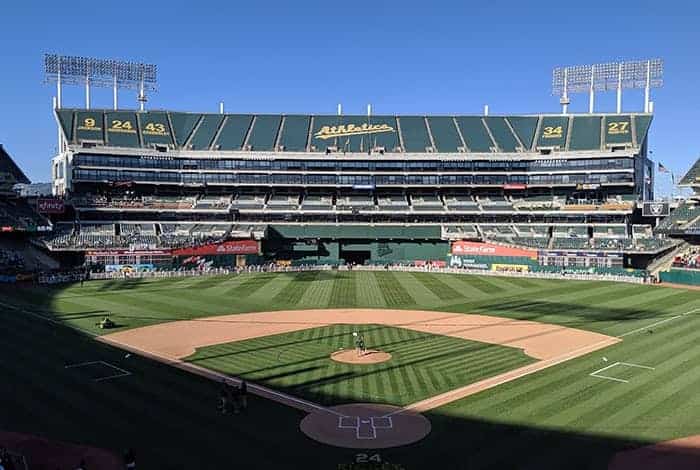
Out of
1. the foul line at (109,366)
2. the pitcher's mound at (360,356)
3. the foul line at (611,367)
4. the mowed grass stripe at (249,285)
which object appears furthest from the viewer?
the mowed grass stripe at (249,285)

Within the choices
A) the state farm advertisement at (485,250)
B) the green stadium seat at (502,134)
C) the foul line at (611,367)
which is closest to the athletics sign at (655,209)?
the state farm advertisement at (485,250)

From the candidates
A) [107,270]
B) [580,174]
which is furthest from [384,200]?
[107,270]

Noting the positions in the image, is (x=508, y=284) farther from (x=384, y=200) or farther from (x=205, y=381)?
(x=205, y=381)

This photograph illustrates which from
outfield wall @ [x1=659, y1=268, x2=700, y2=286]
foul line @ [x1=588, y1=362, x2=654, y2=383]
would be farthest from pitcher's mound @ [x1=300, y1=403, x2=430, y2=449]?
outfield wall @ [x1=659, y1=268, x2=700, y2=286]

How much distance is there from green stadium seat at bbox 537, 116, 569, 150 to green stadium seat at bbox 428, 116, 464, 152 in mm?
13892

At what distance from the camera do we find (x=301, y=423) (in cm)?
2191

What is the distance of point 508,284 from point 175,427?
5313 cm

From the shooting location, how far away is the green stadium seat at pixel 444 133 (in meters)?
96.9

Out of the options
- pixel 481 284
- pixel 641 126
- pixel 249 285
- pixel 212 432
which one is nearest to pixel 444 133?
pixel 641 126

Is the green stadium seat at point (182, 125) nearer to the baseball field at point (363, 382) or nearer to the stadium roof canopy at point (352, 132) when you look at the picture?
the stadium roof canopy at point (352, 132)

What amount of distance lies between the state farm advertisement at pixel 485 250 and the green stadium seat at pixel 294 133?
105 feet

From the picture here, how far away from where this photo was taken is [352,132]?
100750 millimetres

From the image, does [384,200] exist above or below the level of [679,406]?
above

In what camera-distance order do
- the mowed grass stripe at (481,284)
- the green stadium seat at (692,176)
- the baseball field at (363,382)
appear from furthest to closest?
1. the green stadium seat at (692,176)
2. the mowed grass stripe at (481,284)
3. the baseball field at (363,382)
